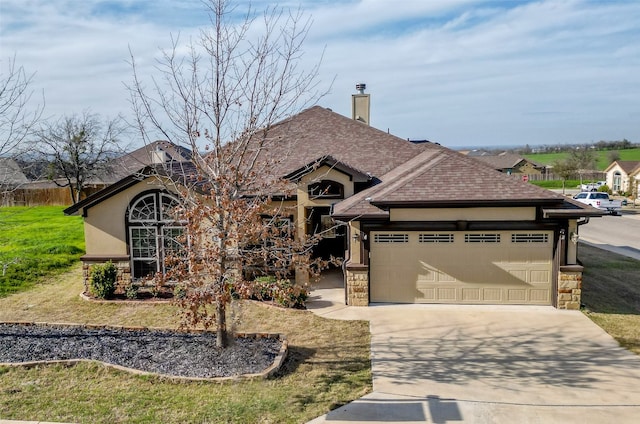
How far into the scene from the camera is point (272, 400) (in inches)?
289

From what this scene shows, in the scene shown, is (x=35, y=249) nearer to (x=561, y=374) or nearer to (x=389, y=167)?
(x=389, y=167)

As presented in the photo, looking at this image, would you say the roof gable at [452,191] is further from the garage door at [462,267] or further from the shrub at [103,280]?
the shrub at [103,280]

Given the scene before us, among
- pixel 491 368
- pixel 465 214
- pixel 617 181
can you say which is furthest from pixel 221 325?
pixel 617 181

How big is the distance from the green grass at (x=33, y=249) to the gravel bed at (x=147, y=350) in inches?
84.1

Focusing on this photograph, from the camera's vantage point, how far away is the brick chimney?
859 inches

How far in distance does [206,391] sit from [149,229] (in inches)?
285

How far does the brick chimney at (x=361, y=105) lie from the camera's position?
71.6ft

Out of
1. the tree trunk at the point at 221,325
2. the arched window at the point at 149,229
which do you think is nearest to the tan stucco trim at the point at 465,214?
the tree trunk at the point at 221,325

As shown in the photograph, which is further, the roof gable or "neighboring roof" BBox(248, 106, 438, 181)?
"neighboring roof" BBox(248, 106, 438, 181)

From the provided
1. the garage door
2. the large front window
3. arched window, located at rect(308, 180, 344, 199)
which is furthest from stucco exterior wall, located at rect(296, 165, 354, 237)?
the large front window

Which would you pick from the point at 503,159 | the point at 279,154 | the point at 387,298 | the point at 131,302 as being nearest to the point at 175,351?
the point at 131,302

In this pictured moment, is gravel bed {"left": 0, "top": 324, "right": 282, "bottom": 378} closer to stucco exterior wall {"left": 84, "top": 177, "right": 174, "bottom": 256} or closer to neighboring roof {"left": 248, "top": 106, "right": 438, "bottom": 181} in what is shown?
stucco exterior wall {"left": 84, "top": 177, "right": 174, "bottom": 256}

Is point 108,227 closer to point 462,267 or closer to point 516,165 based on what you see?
point 462,267

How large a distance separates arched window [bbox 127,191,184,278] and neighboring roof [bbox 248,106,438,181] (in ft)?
13.7
